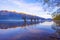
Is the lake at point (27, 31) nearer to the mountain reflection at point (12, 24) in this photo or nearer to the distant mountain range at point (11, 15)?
the mountain reflection at point (12, 24)

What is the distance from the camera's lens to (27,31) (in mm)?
2762

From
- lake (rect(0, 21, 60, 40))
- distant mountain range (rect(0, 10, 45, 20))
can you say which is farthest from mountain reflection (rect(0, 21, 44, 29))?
distant mountain range (rect(0, 10, 45, 20))

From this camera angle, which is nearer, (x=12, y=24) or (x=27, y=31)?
(x=27, y=31)

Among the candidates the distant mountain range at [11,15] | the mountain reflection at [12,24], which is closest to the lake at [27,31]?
the mountain reflection at [12,24]

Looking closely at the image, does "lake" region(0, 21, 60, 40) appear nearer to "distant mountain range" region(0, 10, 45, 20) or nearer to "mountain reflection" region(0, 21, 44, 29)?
"mountain reflection" region(0, 21, 44, 29)

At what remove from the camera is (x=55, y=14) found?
106 inches

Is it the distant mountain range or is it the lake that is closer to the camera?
the lake

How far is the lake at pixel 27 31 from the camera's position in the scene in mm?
2413

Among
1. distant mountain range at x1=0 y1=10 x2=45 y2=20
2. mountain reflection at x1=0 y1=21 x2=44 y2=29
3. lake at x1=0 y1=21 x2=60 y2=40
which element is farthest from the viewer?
mountain reflection at x1=0 y1=21 x2=44 y2=29

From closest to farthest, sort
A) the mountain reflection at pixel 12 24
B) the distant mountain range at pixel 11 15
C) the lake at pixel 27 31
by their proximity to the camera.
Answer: the lake at pixel 27 31 < the distant mountain range at pixel 11 15 < the mountain reflection at pixel 12 24

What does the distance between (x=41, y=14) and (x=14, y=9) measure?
20.0 inches

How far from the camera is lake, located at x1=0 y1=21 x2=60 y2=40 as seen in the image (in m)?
2.41

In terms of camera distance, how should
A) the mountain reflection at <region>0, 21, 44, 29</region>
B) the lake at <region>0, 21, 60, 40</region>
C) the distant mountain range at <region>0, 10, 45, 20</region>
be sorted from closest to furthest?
the lake at <region>0, 21, 60, 40</region> < the distant mountain range at <region>0, 10, 45, 20</region> < the mountain reflection at <region>0, 21, 44, 29</region>

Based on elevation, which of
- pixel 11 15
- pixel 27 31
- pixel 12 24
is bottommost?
pixel 27 31
